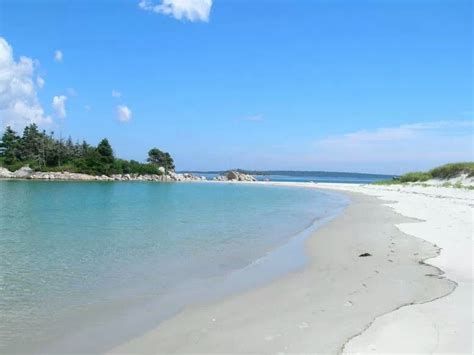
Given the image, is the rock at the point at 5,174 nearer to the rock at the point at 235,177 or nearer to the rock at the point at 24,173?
the rock at the point at 24,173

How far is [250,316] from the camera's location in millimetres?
7016

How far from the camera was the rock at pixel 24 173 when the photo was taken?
93062mm

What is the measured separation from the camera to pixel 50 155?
330 feet

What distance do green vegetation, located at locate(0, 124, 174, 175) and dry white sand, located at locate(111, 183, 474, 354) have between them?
316 ft

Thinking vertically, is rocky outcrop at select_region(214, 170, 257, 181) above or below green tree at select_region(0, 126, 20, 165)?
below

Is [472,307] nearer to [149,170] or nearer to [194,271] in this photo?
[194,271]

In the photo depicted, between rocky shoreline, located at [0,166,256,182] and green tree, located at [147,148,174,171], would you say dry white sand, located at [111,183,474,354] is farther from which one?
green tree, located at [147,148,174,171]

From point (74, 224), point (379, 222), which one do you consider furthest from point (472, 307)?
point (74, 224)

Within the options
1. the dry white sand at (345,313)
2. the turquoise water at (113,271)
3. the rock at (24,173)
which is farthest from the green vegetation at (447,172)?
the rock at (24,173)

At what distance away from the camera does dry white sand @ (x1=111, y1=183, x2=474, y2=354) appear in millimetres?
5566

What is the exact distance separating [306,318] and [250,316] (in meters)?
0.93

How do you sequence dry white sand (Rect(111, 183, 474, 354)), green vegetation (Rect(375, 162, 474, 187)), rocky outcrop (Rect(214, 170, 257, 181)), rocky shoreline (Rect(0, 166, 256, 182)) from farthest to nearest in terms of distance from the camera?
rocky outcrop (Rect(214, 170, 257, 181)) → rocky shoreline (Rect(0, 166, 256, 182)) → green vegetation (Rect(375, 162, 474, 187)) → dry white sand (Rect(111, 183, 474, 354))

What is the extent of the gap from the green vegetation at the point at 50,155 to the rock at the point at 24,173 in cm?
114

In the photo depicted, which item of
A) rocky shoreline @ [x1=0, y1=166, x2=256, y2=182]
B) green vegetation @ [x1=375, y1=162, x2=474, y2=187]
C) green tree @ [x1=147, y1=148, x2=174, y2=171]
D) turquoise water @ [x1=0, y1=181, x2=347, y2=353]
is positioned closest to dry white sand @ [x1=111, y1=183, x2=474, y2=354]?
turquoise water @ [x1=0, y1=181, x2=347, y2=353]
